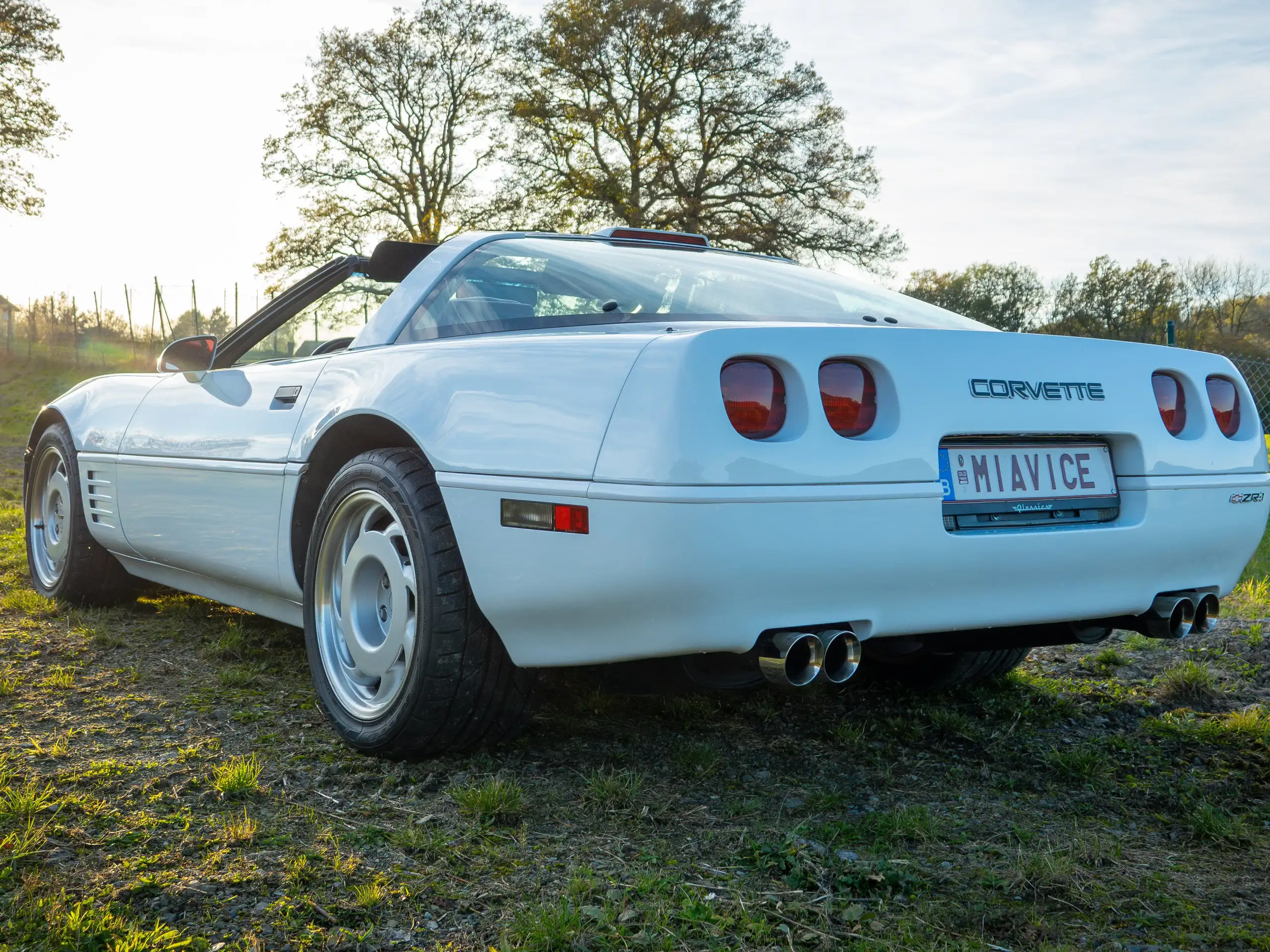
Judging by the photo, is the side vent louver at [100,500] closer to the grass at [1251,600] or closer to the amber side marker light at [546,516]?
the amber side marker light at [546,516]

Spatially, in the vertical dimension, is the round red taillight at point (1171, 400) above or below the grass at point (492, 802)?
above

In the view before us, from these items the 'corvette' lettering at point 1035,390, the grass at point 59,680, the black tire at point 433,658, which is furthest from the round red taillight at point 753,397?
the grass at point 59,680

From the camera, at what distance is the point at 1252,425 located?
2.90 metres

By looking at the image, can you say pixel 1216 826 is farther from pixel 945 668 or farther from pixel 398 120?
pixel 398 120

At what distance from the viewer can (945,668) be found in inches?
137

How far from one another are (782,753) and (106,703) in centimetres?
192

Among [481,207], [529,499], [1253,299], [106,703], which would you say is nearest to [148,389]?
[106,703]

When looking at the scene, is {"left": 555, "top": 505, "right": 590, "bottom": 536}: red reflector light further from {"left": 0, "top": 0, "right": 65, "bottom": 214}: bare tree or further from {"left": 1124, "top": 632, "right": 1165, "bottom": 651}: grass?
{"left": 0, "top": 0, "right": 65, "bottom": 214}: bare tree

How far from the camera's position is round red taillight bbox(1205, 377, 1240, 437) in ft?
9.37

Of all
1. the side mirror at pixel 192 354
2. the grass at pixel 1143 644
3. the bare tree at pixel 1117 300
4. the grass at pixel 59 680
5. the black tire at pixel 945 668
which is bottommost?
the grass at pixel 1143 644

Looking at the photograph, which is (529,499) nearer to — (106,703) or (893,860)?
(893,860)

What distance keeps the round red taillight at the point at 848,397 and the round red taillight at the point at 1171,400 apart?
2.92 feet

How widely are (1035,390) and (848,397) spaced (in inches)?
19.8

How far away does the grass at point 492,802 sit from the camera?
7.66 feet
